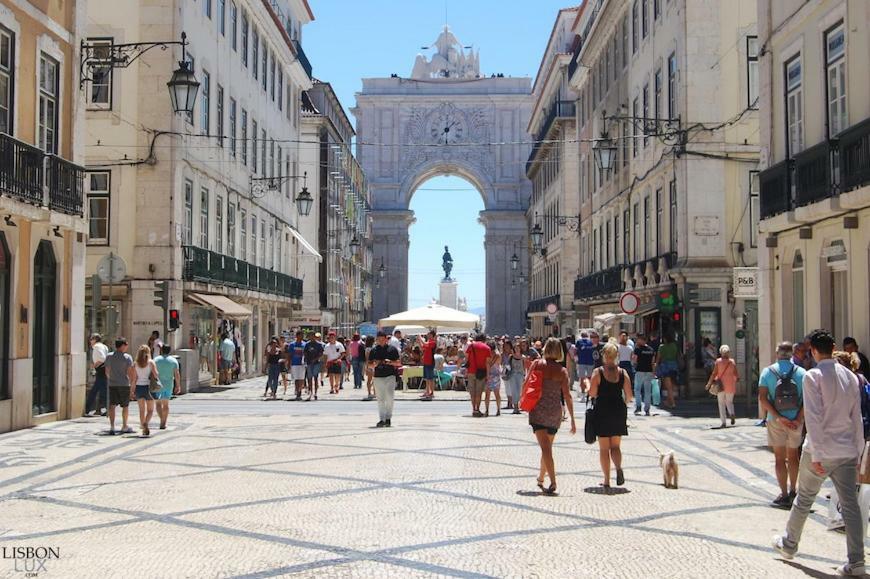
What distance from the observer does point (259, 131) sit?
128ft

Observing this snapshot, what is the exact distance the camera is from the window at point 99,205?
2747cm

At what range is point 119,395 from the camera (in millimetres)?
16547

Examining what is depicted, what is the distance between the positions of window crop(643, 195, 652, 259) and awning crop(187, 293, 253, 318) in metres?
11.8

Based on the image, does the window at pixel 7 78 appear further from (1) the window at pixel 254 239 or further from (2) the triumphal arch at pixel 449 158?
(2) the triumphal arch at pixel 449 158

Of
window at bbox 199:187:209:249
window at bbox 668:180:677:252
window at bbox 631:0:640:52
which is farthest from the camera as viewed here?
window at bbox 631:0:640:52

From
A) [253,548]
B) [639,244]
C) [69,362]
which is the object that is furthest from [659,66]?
[253,548]

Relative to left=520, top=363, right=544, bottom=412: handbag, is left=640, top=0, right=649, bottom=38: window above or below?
above

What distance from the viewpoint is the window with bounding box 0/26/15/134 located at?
54.4 ft

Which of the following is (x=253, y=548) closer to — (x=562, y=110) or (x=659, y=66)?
(x=659, y=66)

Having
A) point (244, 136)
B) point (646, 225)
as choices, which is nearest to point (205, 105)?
point (244, 136)

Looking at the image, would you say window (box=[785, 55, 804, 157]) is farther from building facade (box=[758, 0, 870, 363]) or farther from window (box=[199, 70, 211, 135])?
window (box=[199, 70, 211, 135])

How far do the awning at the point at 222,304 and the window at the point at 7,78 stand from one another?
1224 cm

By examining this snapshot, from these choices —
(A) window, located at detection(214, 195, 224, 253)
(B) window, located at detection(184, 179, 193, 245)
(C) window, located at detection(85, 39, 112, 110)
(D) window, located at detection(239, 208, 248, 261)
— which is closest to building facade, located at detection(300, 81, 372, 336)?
(D) window, located at detection(239, 208, 248, 261)

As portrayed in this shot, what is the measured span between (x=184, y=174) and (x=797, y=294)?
16.8 meters
